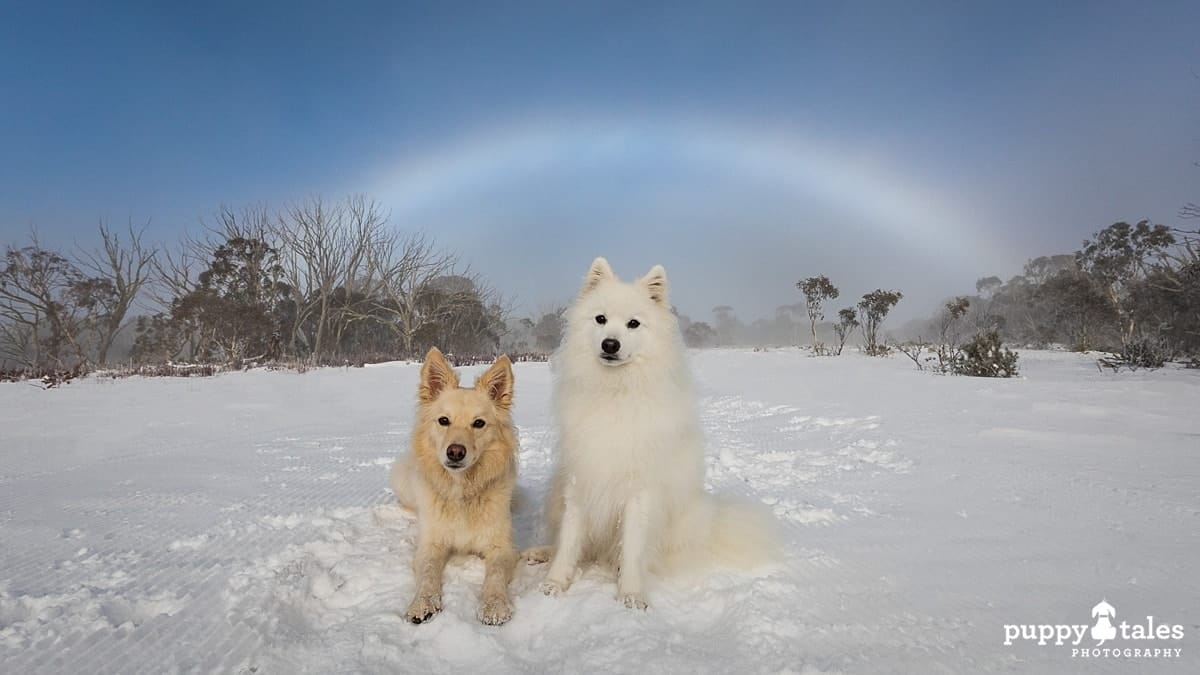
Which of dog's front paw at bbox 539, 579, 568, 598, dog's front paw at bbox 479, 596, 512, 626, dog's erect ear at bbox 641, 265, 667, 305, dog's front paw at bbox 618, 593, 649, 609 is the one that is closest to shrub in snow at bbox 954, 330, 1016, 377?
dog's erect ear at bbox 641, 265, 667, 305

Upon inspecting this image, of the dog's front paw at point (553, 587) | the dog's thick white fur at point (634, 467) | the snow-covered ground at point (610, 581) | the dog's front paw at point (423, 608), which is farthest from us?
the dog's thick white fur at point (634, 467)

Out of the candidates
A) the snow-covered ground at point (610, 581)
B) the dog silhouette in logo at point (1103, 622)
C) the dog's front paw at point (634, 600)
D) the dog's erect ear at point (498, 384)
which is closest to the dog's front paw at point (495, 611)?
the snow-covered ground at point (610, 581)

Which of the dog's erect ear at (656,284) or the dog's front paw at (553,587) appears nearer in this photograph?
the dog's front paw at (553,587)

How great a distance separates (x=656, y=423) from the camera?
270cm

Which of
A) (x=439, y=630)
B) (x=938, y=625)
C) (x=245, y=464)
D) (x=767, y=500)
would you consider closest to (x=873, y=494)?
(x=767, y=500)

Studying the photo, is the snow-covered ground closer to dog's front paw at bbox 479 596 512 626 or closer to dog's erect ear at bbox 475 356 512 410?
dog's front paw at bbox 479 596 512 626

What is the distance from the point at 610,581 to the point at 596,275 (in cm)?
177

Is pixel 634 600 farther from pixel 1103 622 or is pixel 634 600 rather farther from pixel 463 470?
pixel 1103 622

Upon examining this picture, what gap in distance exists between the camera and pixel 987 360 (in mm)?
12172

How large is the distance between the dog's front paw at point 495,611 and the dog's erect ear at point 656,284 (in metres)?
1.82

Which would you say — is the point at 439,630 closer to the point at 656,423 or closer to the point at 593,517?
the point at 593,517

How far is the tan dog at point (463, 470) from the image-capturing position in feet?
9.00

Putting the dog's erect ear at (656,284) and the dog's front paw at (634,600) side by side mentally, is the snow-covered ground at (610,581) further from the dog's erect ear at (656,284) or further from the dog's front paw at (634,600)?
the dog's erect ear at (656,284)

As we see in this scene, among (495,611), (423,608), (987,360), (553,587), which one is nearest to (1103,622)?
(553,587)
